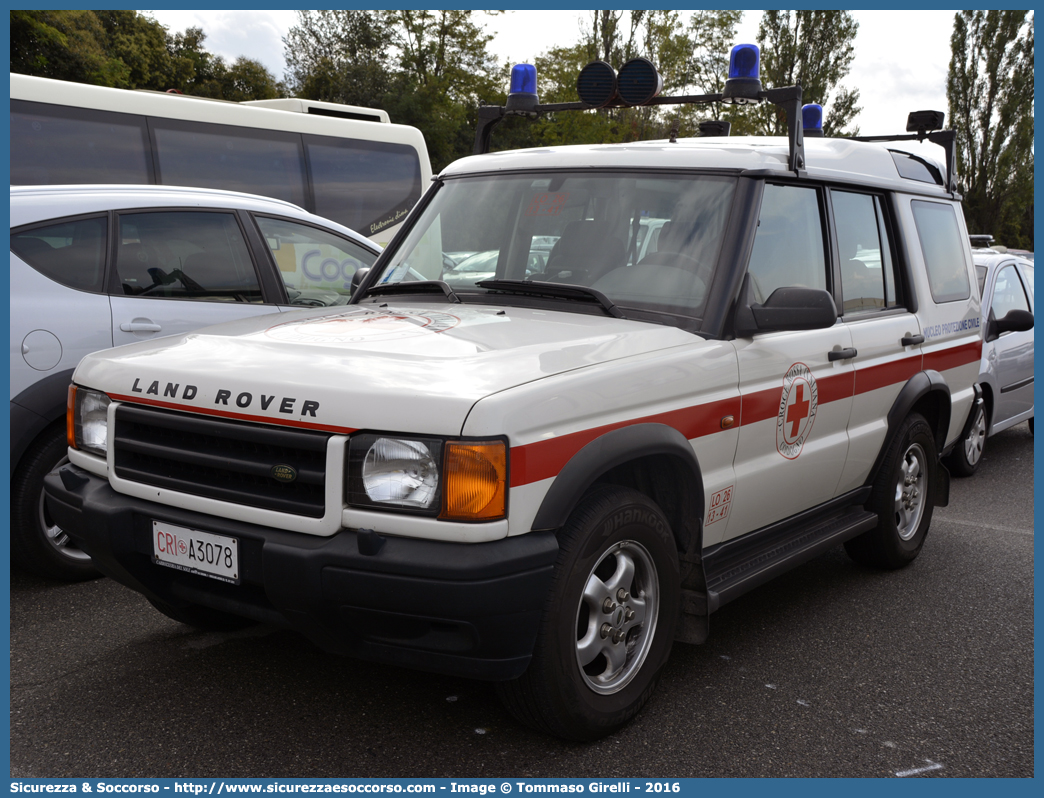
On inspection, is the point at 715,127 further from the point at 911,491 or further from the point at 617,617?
the point at 617,617

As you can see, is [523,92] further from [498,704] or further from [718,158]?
[498,704]

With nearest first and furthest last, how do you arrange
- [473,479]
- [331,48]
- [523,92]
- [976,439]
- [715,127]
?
[473,479], [523,92], [715,127], [976,439], [331,48]

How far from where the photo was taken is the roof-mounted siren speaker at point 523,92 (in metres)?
5.23

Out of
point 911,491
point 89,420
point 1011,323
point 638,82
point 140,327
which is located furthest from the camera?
point 1011,323

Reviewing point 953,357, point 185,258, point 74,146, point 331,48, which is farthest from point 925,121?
point 331,48

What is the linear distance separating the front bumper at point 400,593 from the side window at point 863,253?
250 centimetres

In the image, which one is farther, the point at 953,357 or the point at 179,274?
the point at 953,357

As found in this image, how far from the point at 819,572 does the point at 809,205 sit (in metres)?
2.07

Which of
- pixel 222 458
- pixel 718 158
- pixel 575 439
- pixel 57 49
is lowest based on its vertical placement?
pixel 222 458

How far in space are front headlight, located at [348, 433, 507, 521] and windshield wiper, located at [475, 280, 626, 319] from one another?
1195 millimetres

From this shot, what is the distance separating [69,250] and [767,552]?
3.54m

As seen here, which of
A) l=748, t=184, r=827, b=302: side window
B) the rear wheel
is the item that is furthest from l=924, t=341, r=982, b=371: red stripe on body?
the rear wheel

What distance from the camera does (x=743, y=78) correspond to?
4.53 meters

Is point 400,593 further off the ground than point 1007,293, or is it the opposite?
point 1007,293
